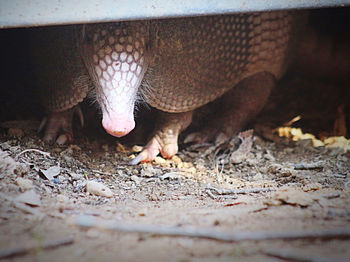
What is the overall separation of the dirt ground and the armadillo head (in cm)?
55

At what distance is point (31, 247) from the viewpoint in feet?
5.78

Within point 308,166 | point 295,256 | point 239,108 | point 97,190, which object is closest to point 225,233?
point 295,256

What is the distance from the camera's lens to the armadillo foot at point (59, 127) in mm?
4098

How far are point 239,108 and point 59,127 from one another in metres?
2.12

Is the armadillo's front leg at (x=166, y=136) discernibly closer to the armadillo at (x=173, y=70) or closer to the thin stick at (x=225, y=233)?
the armadillo at (x=173, y=70)

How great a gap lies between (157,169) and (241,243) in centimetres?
204

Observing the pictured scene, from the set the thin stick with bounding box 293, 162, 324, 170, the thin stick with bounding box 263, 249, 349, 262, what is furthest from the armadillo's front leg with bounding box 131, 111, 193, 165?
the thin stick with bounding box 263, 249, 349, 262

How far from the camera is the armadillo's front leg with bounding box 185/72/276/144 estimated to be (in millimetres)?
4781

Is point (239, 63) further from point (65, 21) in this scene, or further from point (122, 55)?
point (65, 21)

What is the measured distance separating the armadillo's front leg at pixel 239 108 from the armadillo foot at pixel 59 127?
1.33 m

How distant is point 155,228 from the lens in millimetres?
1966

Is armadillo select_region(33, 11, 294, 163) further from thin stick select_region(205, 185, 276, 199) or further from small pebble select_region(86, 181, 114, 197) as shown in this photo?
thin stick select_region(205, 185, 276, 199)

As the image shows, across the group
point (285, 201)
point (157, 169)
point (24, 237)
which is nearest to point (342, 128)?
point (157, 169)

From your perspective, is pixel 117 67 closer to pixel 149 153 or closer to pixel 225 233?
pixel 149 153
